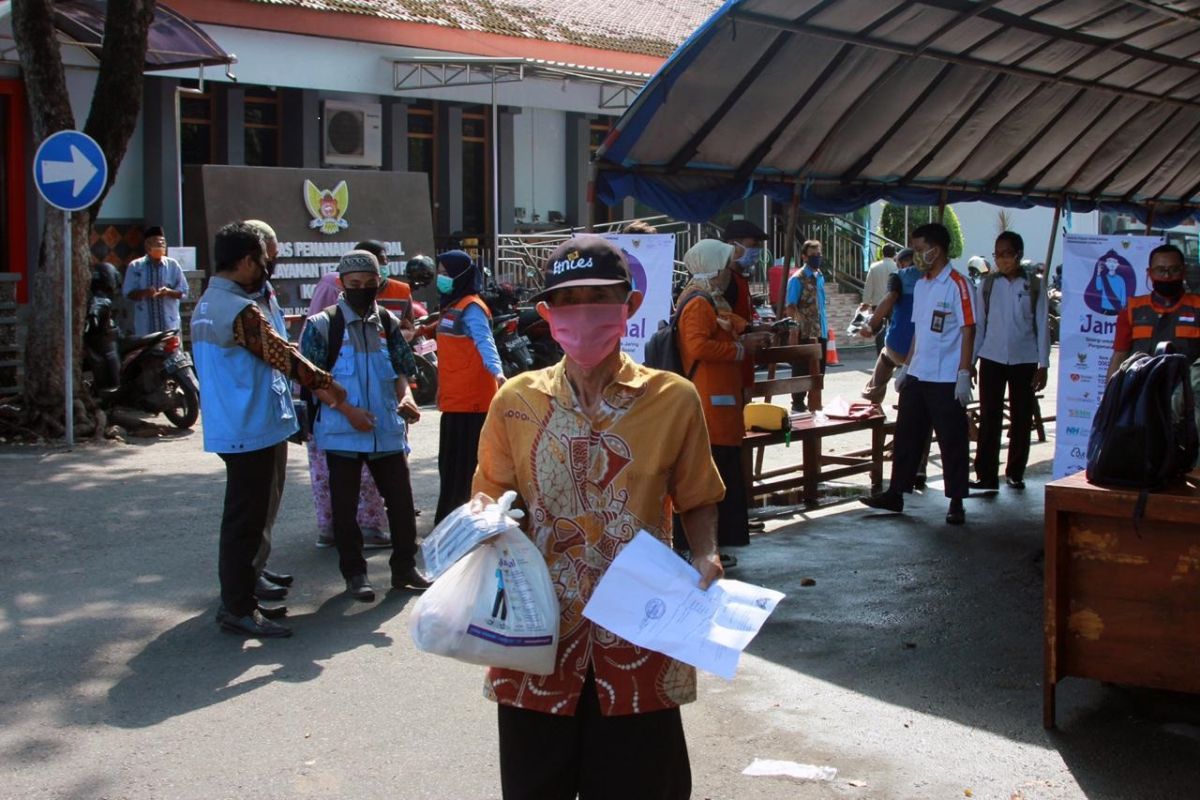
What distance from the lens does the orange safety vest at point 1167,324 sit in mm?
6996

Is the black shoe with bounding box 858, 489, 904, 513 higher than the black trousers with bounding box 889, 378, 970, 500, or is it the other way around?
the black trousers with bounding box 889, 378, 970, 500

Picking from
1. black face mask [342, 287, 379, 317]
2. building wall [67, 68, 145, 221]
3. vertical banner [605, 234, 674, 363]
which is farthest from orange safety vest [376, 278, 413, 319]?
building wall [67, 68, 145, 221]

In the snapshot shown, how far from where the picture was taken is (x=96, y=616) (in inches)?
260

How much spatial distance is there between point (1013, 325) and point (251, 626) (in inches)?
240

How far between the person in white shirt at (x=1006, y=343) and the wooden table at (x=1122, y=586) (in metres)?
4.96

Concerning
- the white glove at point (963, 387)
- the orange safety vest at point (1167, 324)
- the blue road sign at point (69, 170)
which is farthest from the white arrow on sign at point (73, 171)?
the orange safety vest at point (1167, 324)

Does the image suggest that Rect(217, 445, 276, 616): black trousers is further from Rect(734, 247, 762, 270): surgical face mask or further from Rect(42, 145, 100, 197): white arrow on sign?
Rect(42, 145, 100, 197): white arrow on sign

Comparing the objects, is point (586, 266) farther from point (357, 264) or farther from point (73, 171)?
point (73, 171)

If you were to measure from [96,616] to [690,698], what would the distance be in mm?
4393

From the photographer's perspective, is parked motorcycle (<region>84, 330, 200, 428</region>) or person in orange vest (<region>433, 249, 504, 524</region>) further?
parked motorcycle (<region>84, 330, 200, 428</region>)

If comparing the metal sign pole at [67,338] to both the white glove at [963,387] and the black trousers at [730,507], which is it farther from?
the white glove at [963,387]

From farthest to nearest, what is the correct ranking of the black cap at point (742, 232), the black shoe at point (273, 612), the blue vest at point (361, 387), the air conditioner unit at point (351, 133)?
1. the air conditioner unit at point (351, 133)
2. the black cap at point (742, 232)
3. the blue vest at point (361, 387)
4. the black shoe at point (273, 612)

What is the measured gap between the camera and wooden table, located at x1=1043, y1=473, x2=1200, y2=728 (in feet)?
15.3

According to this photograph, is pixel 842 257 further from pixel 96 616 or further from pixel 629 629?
pixel 629 629
